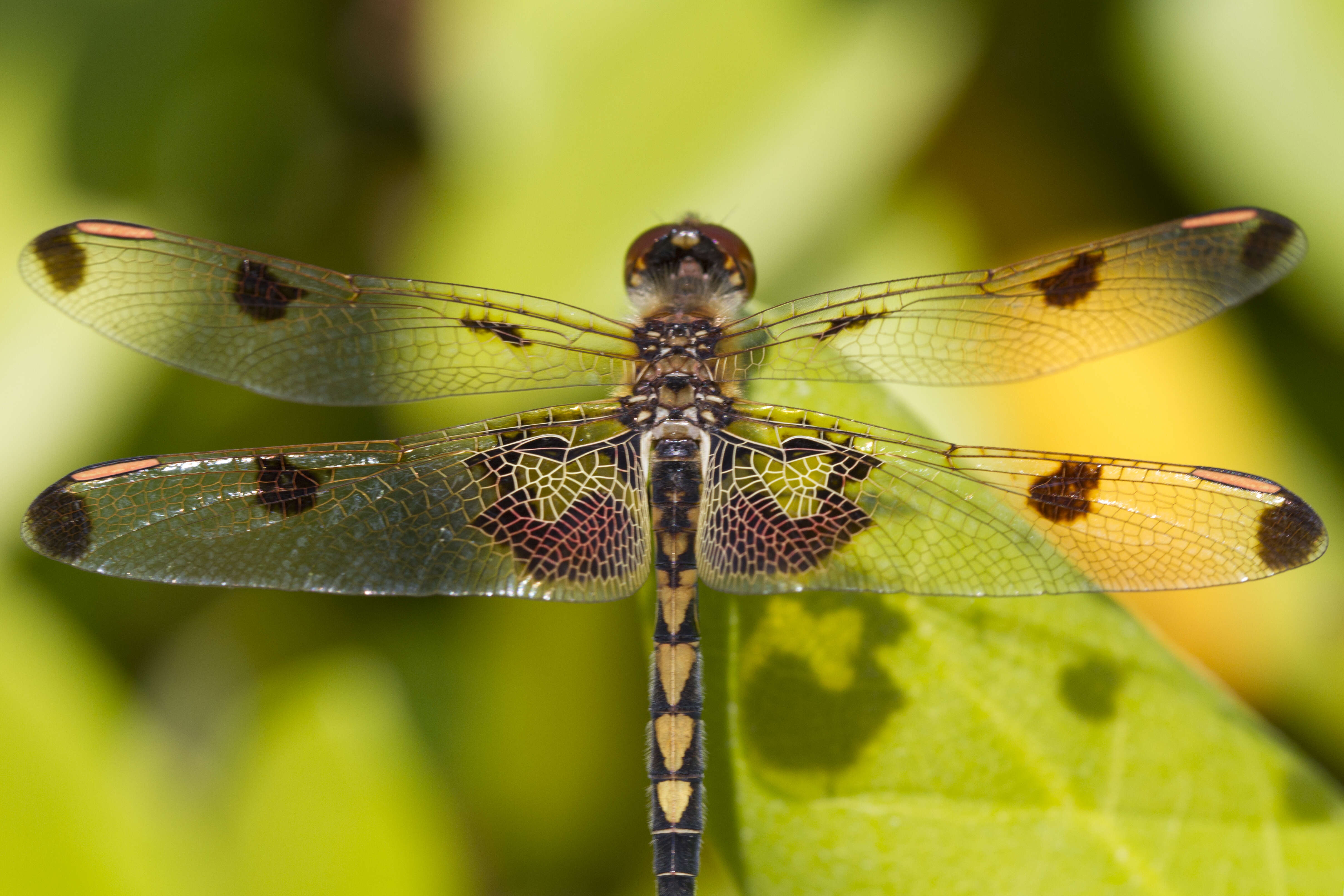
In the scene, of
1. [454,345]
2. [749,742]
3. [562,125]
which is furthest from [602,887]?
[562,125]

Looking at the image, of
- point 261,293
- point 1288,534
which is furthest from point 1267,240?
point 261,293

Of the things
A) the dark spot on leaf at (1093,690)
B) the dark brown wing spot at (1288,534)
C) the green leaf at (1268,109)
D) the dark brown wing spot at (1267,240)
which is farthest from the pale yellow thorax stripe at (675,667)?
the green leaf at (1268,109)

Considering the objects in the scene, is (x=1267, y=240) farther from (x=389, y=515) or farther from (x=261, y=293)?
(x=261, y=293)

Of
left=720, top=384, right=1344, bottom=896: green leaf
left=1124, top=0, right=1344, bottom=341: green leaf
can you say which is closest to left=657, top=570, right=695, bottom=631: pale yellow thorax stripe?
left=720, top=384, right=1344, bottom=896: green leaf

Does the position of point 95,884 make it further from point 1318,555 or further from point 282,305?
point 1318,555

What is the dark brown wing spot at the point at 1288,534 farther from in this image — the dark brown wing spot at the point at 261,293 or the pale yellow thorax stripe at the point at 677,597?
the dark brown wing spot at the point at 261,293

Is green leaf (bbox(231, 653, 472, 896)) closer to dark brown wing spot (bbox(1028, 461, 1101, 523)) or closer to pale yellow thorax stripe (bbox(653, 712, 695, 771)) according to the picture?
pale yellow thorax stripe (bbox(653, 712, 695, 771))

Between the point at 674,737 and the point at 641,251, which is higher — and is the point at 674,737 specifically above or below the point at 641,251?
below
